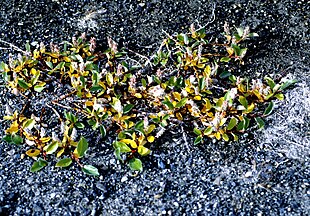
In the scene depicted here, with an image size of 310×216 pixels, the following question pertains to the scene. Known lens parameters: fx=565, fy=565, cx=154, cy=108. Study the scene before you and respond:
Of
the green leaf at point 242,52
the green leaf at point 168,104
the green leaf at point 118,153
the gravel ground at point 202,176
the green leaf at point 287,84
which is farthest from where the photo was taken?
the green leaf at point 242,52

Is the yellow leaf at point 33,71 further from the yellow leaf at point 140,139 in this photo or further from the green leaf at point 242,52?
the green leaf at point 242,52

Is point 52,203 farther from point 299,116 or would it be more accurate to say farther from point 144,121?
point 299,116

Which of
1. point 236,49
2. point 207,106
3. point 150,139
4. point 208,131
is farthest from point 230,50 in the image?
point 150,139

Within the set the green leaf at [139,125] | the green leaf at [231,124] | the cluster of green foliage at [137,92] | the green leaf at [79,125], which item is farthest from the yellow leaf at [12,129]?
the green leaf at [231,124]

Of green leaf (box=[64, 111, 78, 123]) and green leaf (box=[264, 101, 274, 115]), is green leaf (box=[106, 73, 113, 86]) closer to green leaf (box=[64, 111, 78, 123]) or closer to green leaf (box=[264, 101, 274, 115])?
green leaf (box=[64, 111, 78, 123])

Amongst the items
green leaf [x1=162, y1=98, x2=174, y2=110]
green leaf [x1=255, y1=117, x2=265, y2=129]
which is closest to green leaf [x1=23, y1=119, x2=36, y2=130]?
green leaf [x1=162, y1=98, x2=174, y2=110]

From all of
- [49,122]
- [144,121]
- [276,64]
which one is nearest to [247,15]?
[276,64]

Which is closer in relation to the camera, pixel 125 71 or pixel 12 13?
pixel 125 71

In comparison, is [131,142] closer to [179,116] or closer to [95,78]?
[179,116]
